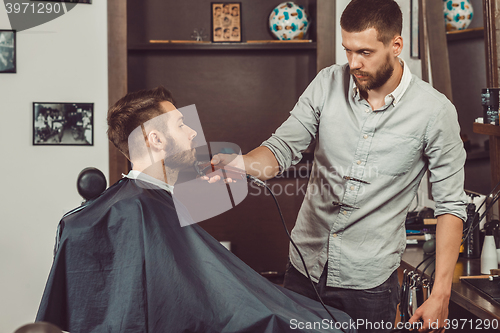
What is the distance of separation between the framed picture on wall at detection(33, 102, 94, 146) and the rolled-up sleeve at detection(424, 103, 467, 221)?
6.48ft

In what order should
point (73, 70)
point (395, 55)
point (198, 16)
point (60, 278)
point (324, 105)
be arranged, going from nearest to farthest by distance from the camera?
point (60, 278) < point (395, 55) < point (324, 105) < point (73, 70) < point (198, 16)

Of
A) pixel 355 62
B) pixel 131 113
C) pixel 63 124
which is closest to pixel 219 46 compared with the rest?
pixel 63 124

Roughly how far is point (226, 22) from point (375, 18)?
170cm

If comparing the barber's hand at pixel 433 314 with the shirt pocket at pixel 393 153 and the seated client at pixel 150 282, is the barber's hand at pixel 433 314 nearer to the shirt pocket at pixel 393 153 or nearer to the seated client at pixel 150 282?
the seated client at pixel 150 282

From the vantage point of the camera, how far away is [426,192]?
8.66 feet

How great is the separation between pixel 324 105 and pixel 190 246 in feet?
2.24

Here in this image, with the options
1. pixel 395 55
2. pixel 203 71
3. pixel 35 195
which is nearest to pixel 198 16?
pixel 203 71

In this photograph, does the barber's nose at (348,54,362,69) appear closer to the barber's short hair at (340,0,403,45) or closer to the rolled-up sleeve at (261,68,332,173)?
the barber's short hair at (340,0,403,45)

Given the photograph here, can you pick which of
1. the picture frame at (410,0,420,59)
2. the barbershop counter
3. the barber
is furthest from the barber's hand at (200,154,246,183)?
the picture frame at (410,0,420,59)

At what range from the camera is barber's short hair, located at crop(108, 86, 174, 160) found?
1.59 m

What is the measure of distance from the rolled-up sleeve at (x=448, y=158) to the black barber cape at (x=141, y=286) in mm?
511

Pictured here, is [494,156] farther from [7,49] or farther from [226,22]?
[7,49]

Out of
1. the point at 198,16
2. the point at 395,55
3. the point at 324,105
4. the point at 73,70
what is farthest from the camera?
the point at 198,16

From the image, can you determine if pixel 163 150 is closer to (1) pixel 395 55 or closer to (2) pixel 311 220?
(2) pixel 311 220
